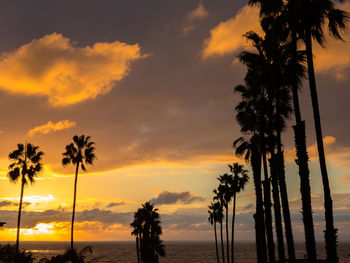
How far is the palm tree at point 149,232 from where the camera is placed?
54494 mm

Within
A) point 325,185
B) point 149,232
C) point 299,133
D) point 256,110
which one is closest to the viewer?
point 325,185

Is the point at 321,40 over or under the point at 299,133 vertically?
over

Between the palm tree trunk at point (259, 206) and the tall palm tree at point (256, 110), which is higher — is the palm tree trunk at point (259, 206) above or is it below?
below

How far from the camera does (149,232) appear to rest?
5841 centimetres

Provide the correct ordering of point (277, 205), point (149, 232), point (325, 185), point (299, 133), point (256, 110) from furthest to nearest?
point (149, 232) < point (256, 110) < point (277, 205) < point (299, 133) < point (325, 185)

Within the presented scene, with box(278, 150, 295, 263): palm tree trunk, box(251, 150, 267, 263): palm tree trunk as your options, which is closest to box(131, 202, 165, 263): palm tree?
box(251, 150, 267, 263): palm tree trunk

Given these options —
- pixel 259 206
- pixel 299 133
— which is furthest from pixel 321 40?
pixel 259 206

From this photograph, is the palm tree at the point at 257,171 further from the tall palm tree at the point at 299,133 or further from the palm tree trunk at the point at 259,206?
the tall palm tree at the point at 299,133

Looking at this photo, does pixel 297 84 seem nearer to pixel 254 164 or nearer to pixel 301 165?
pixel 301 165

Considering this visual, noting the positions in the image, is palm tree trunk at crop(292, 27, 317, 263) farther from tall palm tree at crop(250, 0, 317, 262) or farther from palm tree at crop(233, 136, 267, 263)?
palm tree at crop(233, 136, 267, 263)

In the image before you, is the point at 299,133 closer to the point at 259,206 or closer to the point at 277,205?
the point at 277,205

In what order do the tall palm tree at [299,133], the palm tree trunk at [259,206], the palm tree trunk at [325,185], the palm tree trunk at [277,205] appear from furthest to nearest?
the palm tree trunk at [259,206], the palm tree trunk at [277,205], the tall palm tree at [299,133], the palm tree trunk at [325,185]

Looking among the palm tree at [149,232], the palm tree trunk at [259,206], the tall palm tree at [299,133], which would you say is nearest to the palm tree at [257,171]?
the palm tree trunk at [259,206]

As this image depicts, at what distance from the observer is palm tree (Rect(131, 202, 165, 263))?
179 ft
